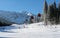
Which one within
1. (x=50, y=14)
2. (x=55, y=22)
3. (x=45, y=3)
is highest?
(x=45, y=3)

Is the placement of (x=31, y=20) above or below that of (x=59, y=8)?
below

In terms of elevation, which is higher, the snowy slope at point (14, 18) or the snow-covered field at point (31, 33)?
the snowy slope at point (14, 18)

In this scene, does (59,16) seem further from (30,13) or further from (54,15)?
(30,13)

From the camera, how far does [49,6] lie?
96.3 feet

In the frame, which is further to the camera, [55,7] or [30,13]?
[30,13]

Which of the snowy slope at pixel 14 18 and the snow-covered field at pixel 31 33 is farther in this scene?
the snowy slope at pixel 14 18

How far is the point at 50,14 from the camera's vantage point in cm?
2856

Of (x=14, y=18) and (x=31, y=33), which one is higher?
(x=14, y=18)

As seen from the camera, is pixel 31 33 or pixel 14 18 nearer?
pixel 31 33

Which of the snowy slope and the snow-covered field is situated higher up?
the snowy slope

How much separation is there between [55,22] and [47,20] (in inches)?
72.4

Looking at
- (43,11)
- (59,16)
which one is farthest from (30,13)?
(59,16)

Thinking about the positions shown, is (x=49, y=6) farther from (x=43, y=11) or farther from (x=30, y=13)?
(x=30, y=13)

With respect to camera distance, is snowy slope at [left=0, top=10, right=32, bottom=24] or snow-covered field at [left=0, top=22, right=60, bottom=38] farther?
snowy slope at [left=0, top=10, right=32, bottom=24]
